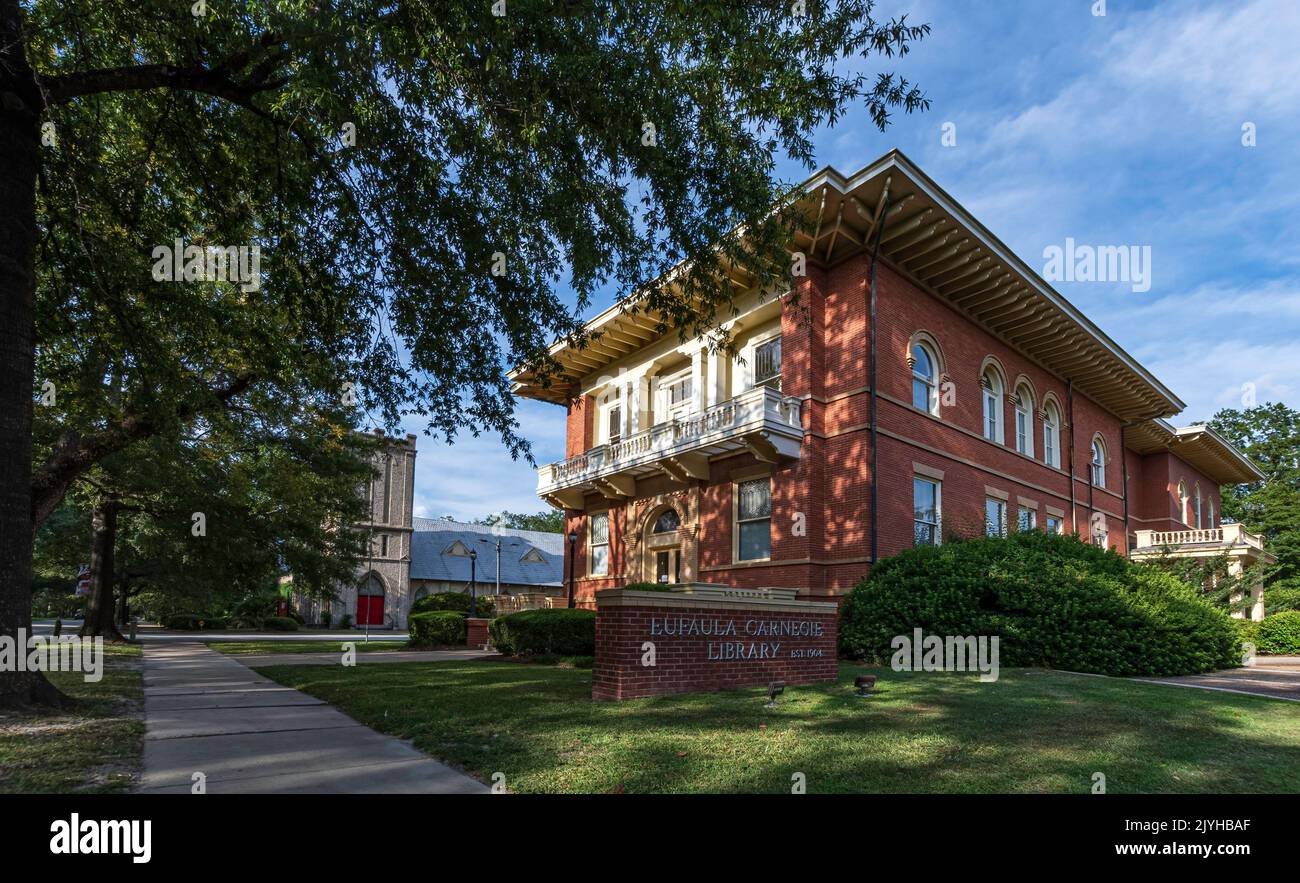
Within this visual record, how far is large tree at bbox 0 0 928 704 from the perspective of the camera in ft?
26.5

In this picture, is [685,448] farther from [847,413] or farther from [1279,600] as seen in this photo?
[1279,600]

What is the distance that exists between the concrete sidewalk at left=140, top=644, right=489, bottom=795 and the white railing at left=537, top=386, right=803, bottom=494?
11.5 metres

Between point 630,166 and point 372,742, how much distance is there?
22.9ft

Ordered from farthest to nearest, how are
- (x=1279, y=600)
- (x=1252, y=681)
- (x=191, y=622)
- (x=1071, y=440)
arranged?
(x=191, y=622)
(x=1279, y=600)
(x=1071, y=440)
(x=1252, y=681)

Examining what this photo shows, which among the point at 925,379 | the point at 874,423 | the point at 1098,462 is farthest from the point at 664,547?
the point at 1098,462

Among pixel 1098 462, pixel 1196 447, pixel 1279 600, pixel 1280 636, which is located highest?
pixel 1196 447

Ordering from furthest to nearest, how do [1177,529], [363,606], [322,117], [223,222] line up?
[363,606], [1177,529], [223,222], [322,117]

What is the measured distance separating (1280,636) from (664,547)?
19.2 meters

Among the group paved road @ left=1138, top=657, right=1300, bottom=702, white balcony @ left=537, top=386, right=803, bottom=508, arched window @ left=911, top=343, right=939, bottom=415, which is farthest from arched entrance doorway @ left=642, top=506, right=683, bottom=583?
paved road @ left=1138, top=657, right=1300, bottom=702

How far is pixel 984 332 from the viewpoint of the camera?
77.6ft

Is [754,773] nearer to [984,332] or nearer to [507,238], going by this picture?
[507,238]

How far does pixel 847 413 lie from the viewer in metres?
19.1

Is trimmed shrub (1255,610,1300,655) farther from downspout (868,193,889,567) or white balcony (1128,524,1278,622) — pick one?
downspout (868,193,889,567)
